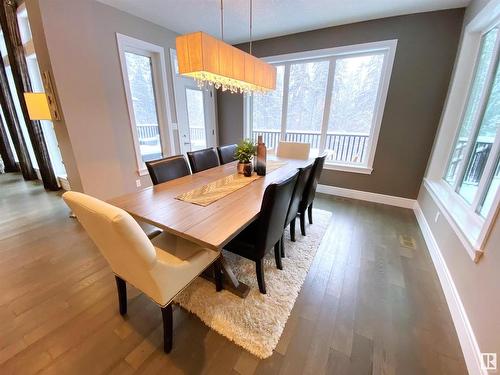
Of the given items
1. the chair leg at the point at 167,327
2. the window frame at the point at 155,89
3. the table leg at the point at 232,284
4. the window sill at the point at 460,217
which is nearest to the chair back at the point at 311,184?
the table leg at the point at 232,284

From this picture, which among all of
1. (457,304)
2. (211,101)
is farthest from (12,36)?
(457,304)

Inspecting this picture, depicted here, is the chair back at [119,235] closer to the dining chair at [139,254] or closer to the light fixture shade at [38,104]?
the dining chair at [139,254]

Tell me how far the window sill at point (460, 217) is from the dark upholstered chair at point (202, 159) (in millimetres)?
2439

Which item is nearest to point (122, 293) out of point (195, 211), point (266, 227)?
point (195, 211)

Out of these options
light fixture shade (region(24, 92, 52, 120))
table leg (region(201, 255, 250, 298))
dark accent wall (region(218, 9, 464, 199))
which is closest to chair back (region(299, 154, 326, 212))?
table leg (region(201, 255, 250, 298))

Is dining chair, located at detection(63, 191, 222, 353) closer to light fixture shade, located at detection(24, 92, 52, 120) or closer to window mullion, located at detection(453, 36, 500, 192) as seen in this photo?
light fixture shade, located at detection(24, 92, 52, 120)

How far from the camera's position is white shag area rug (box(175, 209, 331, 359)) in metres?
1.31

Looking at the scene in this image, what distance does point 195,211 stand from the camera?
1.37 meters

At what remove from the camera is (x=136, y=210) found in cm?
138

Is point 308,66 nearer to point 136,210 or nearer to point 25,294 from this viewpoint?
point 136,210

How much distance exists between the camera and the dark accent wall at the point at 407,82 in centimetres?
264

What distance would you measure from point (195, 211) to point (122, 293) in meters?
0.76

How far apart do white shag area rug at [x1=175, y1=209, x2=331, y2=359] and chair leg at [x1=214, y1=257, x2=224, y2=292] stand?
0.04m

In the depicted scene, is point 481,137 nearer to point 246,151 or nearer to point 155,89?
point 246,151
